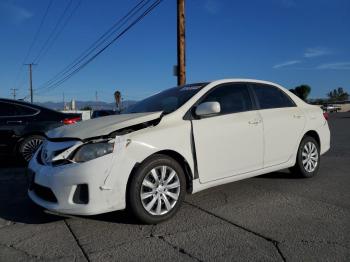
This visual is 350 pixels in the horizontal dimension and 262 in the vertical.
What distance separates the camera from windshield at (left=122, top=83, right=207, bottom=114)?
15.7 feet

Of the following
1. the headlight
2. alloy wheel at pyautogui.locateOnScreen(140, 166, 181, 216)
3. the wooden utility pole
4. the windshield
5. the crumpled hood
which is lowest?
alloy wheel at pyautogui.locateOnScreen(140, 166, 181, 216)

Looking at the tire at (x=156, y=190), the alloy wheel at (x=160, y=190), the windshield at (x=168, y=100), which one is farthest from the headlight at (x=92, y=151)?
the windshield at (x=168, y=100)

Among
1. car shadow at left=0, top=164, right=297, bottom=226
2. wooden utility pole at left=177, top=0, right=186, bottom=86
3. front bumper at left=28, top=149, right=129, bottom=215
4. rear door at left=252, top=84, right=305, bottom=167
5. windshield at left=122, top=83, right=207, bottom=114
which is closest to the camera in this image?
front bumper at left=28, top=149, right=129, bottom=215

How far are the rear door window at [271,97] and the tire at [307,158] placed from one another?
65cm

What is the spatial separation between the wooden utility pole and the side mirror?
783cm

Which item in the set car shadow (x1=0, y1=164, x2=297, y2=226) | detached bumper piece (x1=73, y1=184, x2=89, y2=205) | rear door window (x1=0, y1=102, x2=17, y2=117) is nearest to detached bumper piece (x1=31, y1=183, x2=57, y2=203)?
car shadow (x1=0, y1=164, x2=297, y2=226)

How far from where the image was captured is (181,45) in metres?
12.2

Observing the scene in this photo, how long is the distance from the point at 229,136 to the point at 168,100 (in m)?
0.95

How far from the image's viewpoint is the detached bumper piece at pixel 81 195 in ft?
12.2

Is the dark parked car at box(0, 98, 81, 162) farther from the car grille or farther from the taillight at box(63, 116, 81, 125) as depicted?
the car grille

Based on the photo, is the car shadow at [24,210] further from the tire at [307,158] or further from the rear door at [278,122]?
the rear door at [278,122]

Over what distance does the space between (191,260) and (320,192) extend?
9.07 feet

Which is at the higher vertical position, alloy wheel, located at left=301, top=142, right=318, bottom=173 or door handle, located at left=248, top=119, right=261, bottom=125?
door handle, located at left=248, top=119, right=261, bottom=125

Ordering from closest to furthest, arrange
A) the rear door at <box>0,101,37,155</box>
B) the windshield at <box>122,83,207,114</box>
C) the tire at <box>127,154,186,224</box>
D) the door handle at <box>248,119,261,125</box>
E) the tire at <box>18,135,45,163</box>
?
the tire at <box>127,154,186,224</box> → the windshield at <box>122,83,207,114</box> → the door handle at <box>248,119,261,125</box> → the rear door at <box>0,101,37,155</box> → the tire at <box>18,135,45,163</box>
